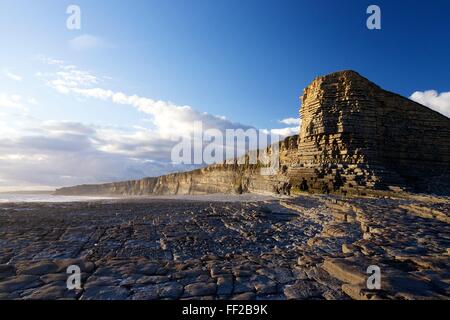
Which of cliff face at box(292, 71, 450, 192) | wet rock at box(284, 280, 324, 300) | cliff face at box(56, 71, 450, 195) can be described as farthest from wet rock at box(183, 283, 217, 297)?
cliff face at box(292, 71, 450, 192)

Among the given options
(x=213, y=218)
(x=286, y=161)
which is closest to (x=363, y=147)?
(x=286, y=161)

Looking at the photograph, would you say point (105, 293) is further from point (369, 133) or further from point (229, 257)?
point (369, 133)

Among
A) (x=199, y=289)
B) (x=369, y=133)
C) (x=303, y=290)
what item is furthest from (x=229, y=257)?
(x=369, y=133)

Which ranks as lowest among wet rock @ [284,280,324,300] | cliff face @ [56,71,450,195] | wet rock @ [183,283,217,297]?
wet rock @ [284,280,324,300]

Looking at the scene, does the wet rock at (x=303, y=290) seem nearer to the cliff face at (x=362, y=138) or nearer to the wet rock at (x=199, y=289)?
the wet rock at (x=199, y=289)

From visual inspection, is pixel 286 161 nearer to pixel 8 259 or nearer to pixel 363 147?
pixel 363 147

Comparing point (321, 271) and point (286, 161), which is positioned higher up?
point (286, 161)

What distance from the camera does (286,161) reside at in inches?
1200

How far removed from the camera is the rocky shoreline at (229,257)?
393 cm

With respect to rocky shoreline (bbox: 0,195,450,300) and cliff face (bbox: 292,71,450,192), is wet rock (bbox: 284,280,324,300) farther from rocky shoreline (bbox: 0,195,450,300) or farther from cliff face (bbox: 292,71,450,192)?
cliff face (bbox: 292,71,450,192)

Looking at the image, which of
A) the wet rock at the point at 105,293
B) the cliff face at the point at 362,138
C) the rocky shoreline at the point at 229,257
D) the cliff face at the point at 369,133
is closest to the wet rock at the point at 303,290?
the rocky shoreline at the point at 229,257

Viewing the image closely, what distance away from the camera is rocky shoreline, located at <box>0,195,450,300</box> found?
3934 mm
